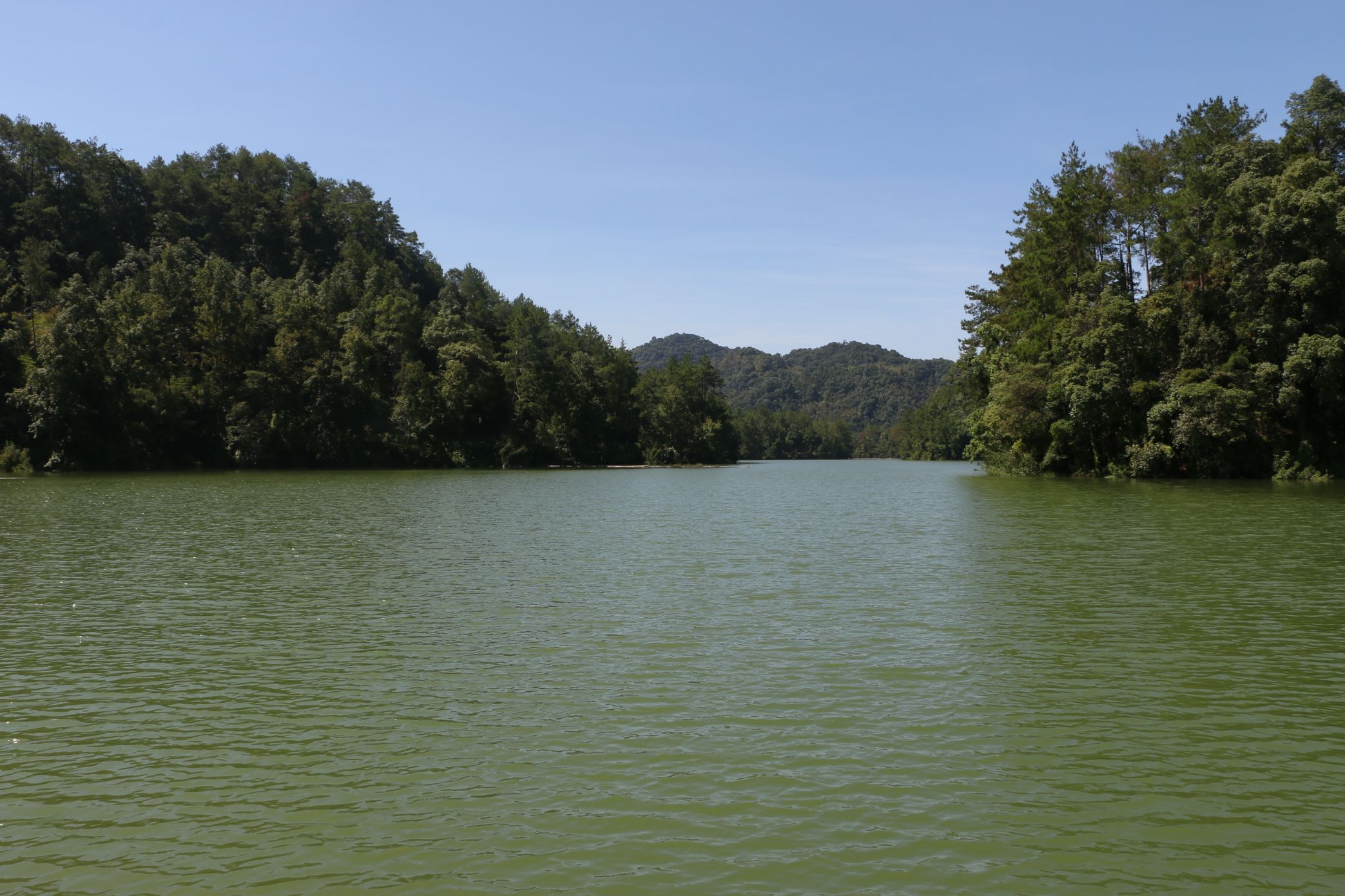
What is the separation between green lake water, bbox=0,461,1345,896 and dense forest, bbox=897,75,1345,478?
37232 mm

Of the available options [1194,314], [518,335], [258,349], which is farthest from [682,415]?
[1194,314]

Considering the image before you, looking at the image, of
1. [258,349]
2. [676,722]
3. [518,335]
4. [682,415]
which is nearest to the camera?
[676,722]

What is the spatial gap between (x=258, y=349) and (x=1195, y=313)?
90382mm

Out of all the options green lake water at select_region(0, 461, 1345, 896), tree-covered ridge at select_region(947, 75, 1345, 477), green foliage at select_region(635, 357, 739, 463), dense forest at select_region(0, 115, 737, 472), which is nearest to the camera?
green lake water at select_region(0, 461, 1345, 896)

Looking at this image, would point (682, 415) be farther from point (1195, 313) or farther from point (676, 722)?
point (676, 722)

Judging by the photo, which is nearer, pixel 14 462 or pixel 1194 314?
pixel 1194 314

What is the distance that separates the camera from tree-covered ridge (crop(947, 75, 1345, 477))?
56.2 meters

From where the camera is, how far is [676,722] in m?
11.2

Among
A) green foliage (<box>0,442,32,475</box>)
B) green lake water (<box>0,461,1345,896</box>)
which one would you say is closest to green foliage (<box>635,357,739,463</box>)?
green foliage (<box>0,442,32,475</box>)

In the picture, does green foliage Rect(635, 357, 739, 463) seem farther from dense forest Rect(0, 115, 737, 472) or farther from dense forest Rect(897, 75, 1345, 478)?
dense forest Rect(897, 75, 1345, 478)

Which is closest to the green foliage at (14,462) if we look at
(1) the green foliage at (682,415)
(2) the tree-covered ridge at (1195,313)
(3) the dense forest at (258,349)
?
(3) the dense forest at (258,349)

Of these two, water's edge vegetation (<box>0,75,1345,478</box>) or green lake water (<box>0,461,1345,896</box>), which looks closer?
green lake water (<box>0,461,1345,896</box>)

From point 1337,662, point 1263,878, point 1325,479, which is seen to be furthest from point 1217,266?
point 1263,878

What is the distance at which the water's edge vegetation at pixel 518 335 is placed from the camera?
192 ft
